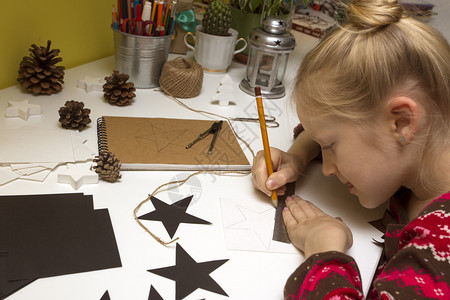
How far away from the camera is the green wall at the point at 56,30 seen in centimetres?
84

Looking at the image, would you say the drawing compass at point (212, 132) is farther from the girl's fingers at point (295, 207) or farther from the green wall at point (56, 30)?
the green wall at point (56, 30)

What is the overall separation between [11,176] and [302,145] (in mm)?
515

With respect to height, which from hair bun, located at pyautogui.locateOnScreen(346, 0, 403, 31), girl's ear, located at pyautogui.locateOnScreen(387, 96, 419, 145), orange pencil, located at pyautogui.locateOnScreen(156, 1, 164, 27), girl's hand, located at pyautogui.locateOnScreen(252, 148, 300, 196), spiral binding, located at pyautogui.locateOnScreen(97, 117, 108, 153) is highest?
hair bun, located at pyautogui.locateOnScreen(346, 0, 403, 31)

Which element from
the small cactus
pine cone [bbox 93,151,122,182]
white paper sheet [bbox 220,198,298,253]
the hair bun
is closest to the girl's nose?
white paper sheet [bbox 220,198,298,253]

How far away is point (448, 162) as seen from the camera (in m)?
0.61

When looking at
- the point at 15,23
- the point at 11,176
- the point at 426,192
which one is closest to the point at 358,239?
the point at 426,192

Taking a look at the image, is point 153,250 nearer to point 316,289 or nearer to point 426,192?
point 316,289

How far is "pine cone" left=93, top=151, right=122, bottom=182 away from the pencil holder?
359 millimetres

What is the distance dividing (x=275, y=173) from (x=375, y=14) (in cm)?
29

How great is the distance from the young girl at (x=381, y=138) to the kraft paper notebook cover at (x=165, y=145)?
17 centimetres

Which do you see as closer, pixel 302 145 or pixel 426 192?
→ pixel 426 192

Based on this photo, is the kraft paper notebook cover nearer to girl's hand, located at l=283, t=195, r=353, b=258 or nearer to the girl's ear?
girl's hand, located at l=283, t=195, r=353, b=258

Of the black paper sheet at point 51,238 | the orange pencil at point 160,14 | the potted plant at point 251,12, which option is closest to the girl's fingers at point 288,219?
the black paper sheet at point 51,238

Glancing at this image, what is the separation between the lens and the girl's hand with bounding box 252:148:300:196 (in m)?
0.69
